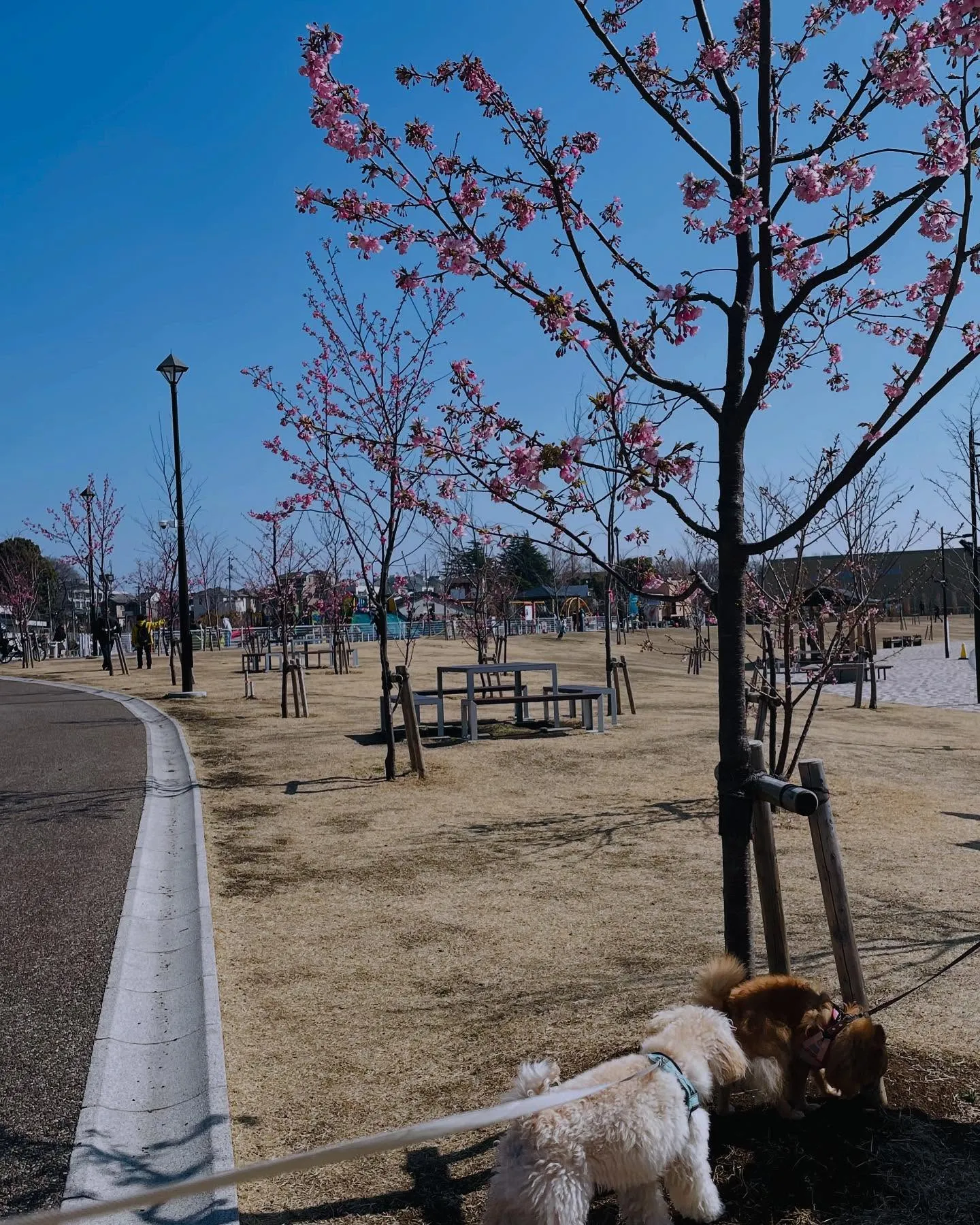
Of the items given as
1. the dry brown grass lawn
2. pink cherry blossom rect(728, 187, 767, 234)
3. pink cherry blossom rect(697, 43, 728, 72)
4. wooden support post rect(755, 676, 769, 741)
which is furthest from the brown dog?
wooden support post rect(755, 676, 769, 741)

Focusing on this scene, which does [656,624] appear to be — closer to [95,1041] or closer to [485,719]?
[485,719]

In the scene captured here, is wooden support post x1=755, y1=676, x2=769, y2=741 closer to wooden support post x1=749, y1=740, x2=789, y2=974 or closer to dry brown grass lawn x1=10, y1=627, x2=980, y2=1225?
dry brown grass lawn x1=10, y1=627, x2=980, y2=1225

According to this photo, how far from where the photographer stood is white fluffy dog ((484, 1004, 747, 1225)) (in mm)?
2324

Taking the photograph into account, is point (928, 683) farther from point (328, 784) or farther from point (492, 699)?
point (328, 784)

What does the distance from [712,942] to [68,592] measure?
7958 cm

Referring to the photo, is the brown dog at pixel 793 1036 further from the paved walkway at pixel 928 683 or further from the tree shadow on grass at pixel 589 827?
the paved walkway at pixel 928 683

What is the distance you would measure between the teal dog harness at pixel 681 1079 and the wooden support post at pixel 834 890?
87 centimetres

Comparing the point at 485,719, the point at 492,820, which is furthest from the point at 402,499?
the point at 485,719

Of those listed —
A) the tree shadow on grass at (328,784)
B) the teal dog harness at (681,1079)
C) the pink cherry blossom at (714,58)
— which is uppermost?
the pink cherry blossom at (714,58)

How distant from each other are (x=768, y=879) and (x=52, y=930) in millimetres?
3714

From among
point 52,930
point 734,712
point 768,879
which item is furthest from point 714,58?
point 52,930

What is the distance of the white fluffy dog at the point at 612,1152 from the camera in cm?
232

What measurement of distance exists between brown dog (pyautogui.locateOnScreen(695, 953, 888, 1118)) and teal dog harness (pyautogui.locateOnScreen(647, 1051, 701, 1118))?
1.37 ft

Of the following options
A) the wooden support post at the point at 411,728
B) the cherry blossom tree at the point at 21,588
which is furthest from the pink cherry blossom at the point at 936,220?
the cherry blossom tree at the point at 21,588
